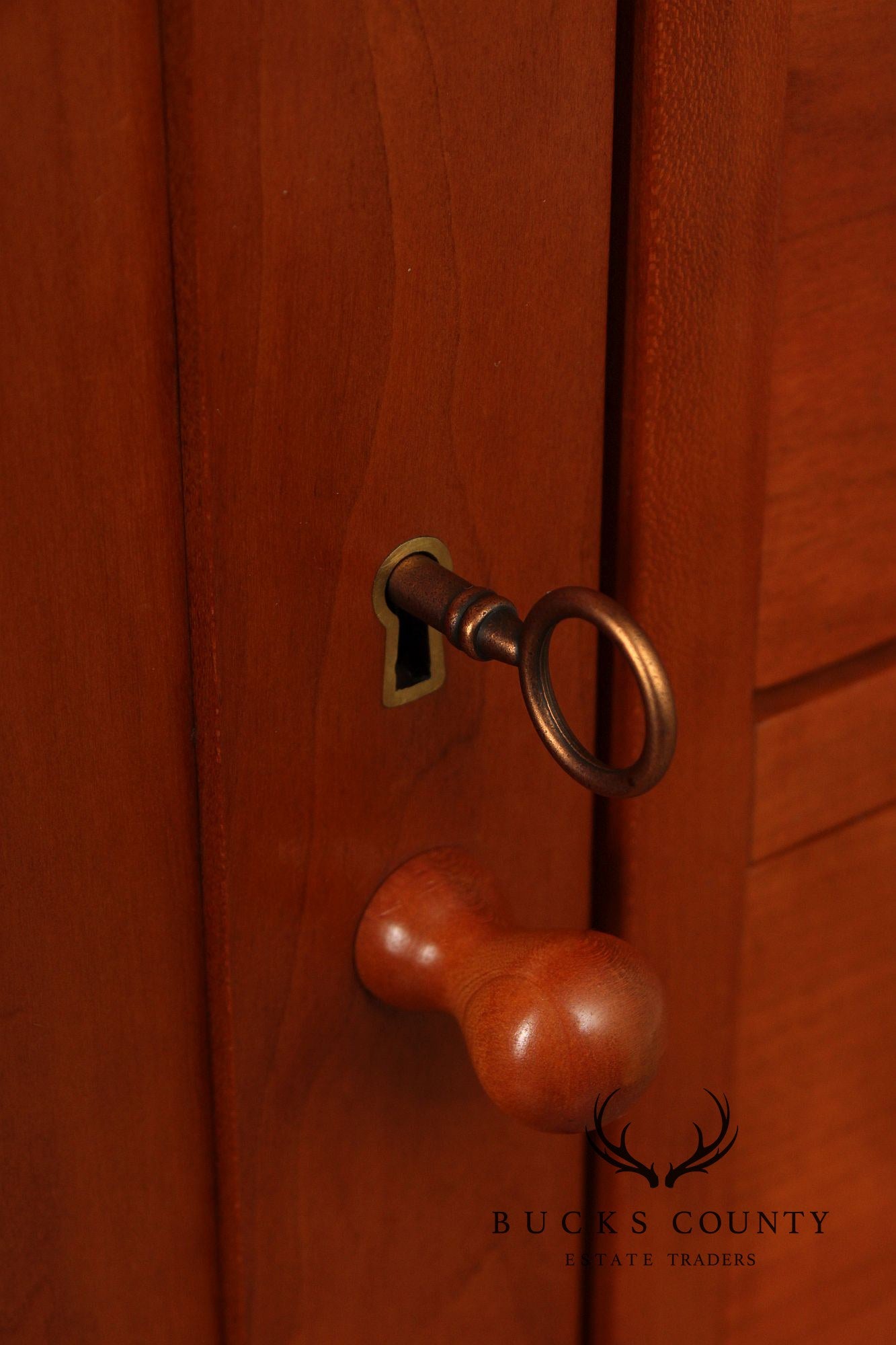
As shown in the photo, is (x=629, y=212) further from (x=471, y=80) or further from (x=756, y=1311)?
(x=756, y=1311)

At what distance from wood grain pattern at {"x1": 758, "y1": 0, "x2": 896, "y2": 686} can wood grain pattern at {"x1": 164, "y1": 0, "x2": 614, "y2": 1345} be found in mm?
68

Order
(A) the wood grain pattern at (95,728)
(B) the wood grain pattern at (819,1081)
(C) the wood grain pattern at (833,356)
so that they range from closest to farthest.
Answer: (A) the wood grain pattern at (95,728), (C) the wood grain pattern at (833,356), (B) the wood grain pattern at (819,1081)

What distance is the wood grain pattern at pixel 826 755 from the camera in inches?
18.4

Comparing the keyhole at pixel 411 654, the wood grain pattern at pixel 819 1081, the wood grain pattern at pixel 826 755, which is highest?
the keyhole at pixel 411 654

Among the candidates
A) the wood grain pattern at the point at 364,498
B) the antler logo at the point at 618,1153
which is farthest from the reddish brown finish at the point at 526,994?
the antler logo at the point at 618,1153

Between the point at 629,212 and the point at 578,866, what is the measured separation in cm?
19

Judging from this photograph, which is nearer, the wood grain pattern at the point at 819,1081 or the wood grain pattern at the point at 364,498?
the wood grain pattern at the point at 364,498

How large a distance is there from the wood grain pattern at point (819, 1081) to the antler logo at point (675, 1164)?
0.01 meters

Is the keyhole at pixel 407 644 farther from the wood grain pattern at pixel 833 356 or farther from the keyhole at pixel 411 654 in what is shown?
the wood grain pattern at pixel 833 356

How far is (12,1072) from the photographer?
0.34m

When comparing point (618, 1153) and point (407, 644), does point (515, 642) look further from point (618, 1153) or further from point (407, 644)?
point (618, 1153)

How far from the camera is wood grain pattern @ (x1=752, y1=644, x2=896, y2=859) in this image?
18.4 inches

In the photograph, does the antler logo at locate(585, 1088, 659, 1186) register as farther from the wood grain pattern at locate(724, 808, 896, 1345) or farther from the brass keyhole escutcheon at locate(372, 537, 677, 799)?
the brass keyhole escutcheon at locate(372, 537, 677, 799)

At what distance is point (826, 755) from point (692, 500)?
12 cm
